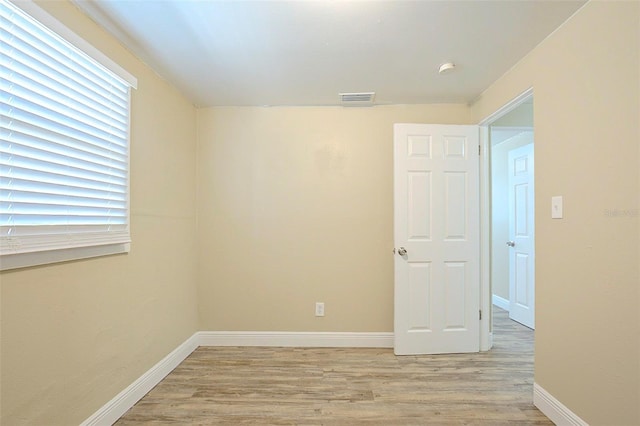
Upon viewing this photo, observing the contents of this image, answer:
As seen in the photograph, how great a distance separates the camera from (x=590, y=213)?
56.1 inches

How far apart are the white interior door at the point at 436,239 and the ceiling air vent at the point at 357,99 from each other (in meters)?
0.36

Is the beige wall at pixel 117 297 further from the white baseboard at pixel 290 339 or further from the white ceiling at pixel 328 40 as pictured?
the white ceiling at pixel 328 40

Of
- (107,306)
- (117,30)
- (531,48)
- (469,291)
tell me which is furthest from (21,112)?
(469,291)

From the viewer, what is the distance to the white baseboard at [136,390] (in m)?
1.57

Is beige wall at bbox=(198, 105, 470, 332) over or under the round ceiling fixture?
under

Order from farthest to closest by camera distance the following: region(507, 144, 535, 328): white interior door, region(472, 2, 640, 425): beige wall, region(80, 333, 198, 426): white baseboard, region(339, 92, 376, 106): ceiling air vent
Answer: region(507, 144, 535, 328): white interior door < region(339, 92, 376, 106): ceiling air vent < region(80, 333, 198, 426): white baseboard < region(472, 2, 640, 425): beige wall

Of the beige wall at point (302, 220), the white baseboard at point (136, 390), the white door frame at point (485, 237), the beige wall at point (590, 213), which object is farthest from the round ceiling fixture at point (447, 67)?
the white baseboard at point (136, 390)

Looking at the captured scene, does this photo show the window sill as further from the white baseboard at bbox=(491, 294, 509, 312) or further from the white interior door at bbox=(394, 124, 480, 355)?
the white baseboard at bbox=(491, 294, 509, 312)

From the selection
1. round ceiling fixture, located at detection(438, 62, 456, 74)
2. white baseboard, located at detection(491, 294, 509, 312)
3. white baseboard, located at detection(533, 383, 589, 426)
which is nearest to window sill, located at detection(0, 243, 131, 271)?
round ceiling fixture, located at detection(438, 62, 456, 74)

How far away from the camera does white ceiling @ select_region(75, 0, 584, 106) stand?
1.46 meters

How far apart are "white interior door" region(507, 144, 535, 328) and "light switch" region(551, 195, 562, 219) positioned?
191 cm

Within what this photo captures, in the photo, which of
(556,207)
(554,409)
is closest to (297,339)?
(554,409)

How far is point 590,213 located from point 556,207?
216 mm

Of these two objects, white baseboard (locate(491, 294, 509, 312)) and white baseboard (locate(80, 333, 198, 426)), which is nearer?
white baseboard (locate(80, 333, 198, 426))
